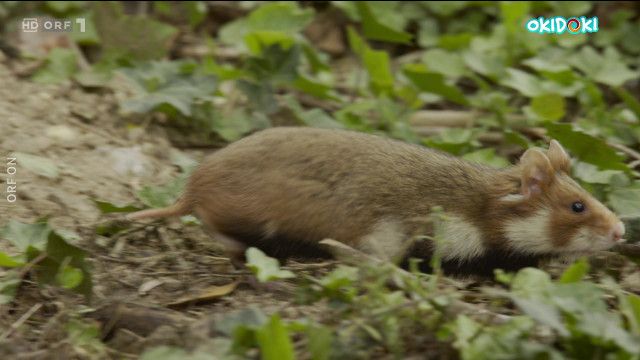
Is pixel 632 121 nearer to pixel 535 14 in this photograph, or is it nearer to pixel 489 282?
pixel 535 14

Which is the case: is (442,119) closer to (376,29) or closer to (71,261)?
(376,29)

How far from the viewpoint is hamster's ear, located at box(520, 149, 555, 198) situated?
4.71m

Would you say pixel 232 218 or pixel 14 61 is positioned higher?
pixel 14 61

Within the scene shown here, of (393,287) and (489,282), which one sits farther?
(489,282)

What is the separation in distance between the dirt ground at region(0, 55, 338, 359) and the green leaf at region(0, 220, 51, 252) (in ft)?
0.55

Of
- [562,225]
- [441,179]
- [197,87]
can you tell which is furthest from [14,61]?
[562,225]

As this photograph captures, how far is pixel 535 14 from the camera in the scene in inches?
293

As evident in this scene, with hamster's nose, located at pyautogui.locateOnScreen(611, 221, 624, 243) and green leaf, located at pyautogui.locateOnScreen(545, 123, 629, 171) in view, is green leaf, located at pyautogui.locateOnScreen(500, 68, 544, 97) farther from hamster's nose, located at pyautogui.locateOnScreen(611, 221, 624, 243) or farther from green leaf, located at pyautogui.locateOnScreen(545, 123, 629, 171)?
hamster's nose, located at pyautogui.locateOnScreen(611, 221, 624, 243)

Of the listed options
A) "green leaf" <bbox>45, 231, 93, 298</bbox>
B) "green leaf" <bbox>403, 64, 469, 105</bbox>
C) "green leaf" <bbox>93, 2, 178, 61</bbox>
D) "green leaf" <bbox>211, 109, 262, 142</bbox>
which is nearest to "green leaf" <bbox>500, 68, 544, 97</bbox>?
"green leaf" <bbox>403, 64, 469, 105</bbox>

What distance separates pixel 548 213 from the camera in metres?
4.75

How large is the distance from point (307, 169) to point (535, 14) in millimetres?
3580

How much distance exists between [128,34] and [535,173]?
3035 mm

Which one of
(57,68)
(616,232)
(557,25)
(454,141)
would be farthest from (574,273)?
(57,68)

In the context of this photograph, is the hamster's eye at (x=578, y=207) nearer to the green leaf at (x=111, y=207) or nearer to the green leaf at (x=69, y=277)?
the green leaf at (x=111, y=207)
